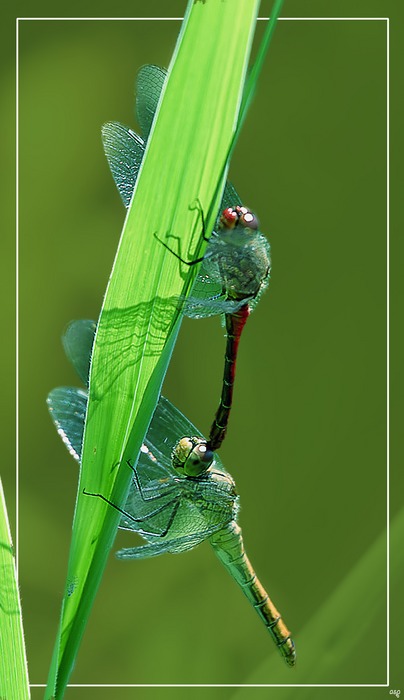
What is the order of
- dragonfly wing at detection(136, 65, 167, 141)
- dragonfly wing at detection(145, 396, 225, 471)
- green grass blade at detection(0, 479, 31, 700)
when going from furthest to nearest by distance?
dragonfly wing at detection(145, 396, 225, 471) → dragonfly wing at detection(136, 65, 167, 141) → green grass blade at detection(0, 479, 31, 700)

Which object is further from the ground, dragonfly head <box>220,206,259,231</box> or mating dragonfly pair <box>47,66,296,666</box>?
dragonfly head <box>220,206,259,231</box>

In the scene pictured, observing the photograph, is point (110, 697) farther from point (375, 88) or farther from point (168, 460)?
point (375, 88)

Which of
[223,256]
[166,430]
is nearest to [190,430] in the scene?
[166,430]

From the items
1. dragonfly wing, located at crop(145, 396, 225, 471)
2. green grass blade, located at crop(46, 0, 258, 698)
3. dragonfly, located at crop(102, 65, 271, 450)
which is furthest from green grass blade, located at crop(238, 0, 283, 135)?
dragonfly wing, located at crop(145, 396, 225, 471)

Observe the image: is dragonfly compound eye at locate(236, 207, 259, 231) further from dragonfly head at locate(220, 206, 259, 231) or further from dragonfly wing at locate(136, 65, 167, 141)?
dragonfly wing at locate(136, 65, 167, 141)

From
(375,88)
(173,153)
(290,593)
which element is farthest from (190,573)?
(173,153)

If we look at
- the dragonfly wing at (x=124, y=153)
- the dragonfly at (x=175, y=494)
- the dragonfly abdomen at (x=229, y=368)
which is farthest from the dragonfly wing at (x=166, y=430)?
the dragonfly wing at (x=124, y=153)
